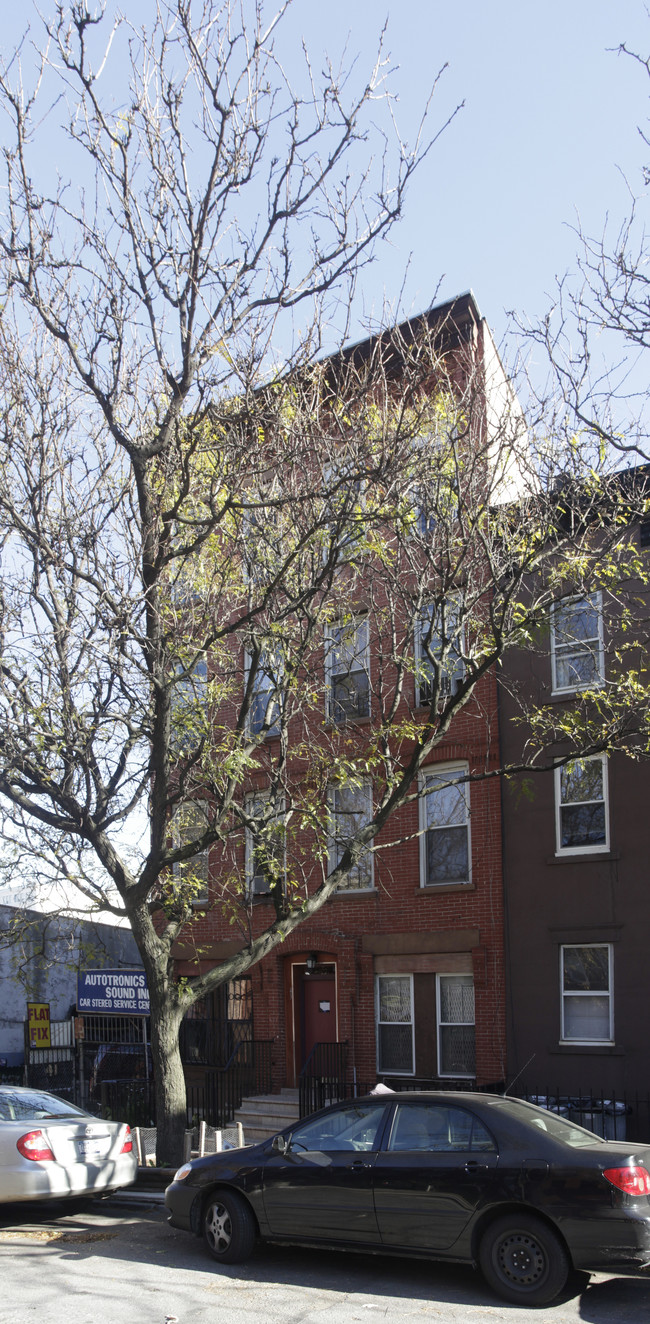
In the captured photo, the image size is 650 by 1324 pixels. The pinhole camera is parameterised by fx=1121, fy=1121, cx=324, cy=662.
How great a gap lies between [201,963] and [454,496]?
1225cm

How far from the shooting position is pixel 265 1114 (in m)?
17.8

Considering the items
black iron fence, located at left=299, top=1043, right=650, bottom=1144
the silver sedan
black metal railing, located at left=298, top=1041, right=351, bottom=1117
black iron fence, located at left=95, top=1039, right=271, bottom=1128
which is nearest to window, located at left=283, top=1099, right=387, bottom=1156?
the silver sedan

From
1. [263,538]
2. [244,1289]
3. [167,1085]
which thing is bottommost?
[244,1289]

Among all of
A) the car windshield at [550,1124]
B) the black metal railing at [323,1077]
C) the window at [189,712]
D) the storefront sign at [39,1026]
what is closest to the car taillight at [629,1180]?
the car windshield at [550,1124]

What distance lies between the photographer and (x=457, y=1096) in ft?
27.6

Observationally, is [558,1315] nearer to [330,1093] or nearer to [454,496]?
[454,496]

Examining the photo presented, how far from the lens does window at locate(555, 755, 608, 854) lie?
631 inches

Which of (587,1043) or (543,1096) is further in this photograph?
(587,1043)

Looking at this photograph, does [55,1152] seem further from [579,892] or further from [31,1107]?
[579,892]

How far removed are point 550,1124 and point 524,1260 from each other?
960 mm

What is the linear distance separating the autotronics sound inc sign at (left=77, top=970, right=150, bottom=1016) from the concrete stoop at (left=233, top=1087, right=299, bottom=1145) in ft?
7.75

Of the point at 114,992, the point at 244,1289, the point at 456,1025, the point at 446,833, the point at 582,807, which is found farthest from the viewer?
the point at 446,833

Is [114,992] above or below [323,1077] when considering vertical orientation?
above

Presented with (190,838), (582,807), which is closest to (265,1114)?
(190,838)
